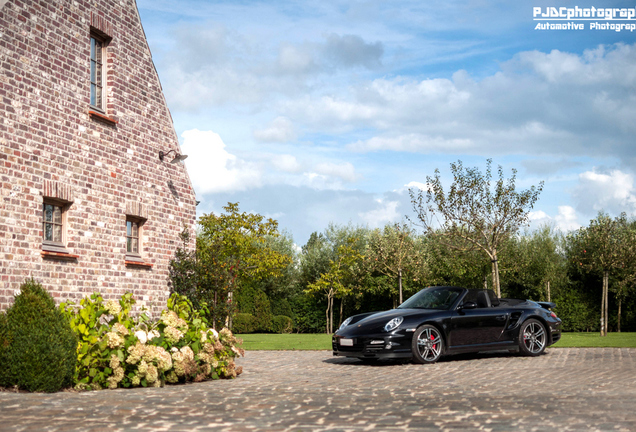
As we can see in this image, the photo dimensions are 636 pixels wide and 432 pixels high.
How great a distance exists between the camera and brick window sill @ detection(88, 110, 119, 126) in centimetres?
1336

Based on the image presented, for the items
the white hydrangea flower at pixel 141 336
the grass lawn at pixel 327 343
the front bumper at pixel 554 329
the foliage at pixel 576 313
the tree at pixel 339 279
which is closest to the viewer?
the white hydrangea flower at pixel 141 336

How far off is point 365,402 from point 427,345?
16.1 feet

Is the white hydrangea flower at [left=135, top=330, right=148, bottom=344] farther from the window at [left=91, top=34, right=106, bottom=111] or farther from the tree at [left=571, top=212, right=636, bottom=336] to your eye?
the tree at [left=571, top=212, right=636, bottom=336]

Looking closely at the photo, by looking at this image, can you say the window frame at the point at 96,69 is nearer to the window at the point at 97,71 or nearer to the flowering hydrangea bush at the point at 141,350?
the window at the point at 97,71

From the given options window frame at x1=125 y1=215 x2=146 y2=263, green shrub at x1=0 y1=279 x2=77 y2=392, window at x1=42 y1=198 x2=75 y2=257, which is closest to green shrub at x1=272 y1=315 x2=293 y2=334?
window frame at x1=125 y1=215 x2=146 y2=263

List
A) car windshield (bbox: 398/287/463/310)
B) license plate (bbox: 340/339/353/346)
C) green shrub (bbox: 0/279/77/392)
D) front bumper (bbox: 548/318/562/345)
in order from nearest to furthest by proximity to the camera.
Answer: green shrub (bbox: 0/279/77/392) → license plate (bbox: 340/339/353/346) → car windshield (bbox: 398/287/463/310) → front bumper (bbox: 548/318/562/345)

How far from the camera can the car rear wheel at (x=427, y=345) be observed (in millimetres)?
11500

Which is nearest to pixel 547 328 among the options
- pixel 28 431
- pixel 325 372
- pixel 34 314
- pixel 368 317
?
pixel 368 317

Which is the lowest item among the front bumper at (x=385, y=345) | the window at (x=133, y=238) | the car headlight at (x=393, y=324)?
the front bumper at (x=385, y=345)

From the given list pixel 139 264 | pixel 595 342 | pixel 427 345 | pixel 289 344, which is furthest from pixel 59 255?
pixel 595 342

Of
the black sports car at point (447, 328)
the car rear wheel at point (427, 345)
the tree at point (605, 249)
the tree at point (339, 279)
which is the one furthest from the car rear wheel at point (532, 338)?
the tree at point (339, 279)

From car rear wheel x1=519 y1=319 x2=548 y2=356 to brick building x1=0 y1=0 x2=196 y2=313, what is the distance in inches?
324

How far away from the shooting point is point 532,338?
12914 millimetres

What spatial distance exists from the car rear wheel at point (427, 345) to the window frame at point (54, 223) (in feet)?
22.5
